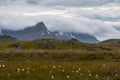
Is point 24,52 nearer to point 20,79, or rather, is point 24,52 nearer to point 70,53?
point 70,53

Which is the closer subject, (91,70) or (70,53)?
(91,70)

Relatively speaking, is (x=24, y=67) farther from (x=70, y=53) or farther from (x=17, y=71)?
(x=70, y=53)

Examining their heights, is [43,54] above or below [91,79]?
below

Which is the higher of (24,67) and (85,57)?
(24,67)

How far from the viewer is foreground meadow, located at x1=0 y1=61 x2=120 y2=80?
27.1 metres

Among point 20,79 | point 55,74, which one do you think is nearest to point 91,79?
point 55,74

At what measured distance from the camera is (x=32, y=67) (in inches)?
1210

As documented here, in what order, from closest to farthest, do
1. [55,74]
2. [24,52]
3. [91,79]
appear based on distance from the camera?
[91,79] → [55,74] → [24,52]

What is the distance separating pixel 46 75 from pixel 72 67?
13.3 ft

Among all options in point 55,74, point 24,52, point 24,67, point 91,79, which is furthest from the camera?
point 24,52

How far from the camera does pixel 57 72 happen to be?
28.9m

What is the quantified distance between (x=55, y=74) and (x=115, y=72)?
5.16 meters

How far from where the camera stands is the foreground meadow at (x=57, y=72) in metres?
27.1

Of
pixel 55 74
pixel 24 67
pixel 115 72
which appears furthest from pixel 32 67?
pixel 115 72
